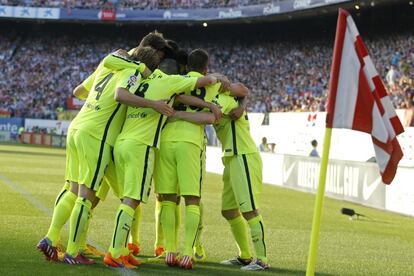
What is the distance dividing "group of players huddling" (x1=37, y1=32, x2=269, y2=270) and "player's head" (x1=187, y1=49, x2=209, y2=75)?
0.01 m

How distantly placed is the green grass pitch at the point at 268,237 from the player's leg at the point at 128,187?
7.7 inches

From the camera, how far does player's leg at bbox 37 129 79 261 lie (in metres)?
7.36

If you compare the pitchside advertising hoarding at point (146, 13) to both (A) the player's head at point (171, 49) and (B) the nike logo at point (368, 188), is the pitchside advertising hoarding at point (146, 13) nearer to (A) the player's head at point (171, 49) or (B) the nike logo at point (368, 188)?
(B) the nike logo at point (368, 188)

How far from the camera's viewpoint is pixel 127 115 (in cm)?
771

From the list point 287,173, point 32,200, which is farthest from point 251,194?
point 287,173

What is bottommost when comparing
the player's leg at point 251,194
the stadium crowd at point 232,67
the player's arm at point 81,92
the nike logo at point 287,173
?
the nike logo at point 287,173

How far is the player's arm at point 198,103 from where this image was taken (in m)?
7.70

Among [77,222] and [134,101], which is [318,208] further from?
[77,222]

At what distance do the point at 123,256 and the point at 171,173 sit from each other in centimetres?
97

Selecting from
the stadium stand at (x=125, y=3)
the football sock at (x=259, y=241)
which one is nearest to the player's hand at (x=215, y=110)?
the football sock at (x=259, y=241)

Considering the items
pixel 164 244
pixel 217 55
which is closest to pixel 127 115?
pixel 164 244

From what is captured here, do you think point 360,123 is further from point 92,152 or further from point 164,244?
point 164,244

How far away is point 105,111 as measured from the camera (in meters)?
7.69

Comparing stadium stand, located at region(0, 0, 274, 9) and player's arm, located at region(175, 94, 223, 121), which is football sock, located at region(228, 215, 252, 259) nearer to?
player's arm, located at region(175, 94, 223, 121)
